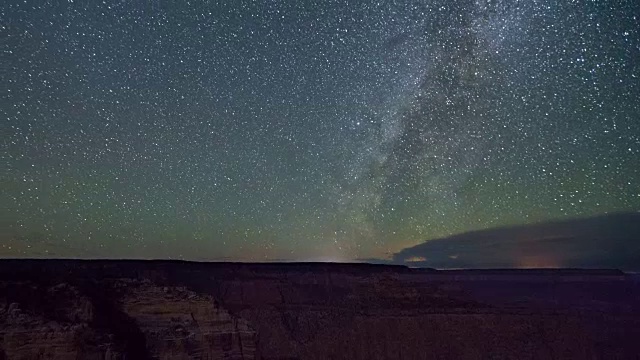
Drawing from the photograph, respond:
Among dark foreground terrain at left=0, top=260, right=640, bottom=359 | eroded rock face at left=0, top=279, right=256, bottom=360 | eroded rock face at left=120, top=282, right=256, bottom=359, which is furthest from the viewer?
eroded rock face at left=120, top=282, right=256, bottom=359

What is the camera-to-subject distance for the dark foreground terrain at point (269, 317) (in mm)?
24547

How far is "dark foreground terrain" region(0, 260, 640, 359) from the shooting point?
24.5 meters

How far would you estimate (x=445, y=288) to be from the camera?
55125 mm

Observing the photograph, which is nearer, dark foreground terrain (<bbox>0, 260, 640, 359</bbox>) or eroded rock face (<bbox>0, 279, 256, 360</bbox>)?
eroded rock face (<bbox>0, 279, 256, 360</bbox>)

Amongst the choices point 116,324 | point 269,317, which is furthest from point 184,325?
point 269,317

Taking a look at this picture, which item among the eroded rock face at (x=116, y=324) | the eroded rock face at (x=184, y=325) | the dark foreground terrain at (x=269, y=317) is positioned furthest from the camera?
the eroded rock face at (x=184, y=325)

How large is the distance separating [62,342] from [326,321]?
67.8 feet

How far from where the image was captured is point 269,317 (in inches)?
1489

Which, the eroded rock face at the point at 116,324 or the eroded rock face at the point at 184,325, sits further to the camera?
the eroded rock face at the point at 184,325

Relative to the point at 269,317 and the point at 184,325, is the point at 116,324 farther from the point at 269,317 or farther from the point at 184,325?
the point at 269,317

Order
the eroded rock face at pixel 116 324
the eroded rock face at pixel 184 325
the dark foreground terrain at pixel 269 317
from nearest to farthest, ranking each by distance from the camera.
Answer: the eroded rock face at pixel 116 324 < the dark foreground terrain at pixel 269 317 < the eroded rock face at pixel 184 325

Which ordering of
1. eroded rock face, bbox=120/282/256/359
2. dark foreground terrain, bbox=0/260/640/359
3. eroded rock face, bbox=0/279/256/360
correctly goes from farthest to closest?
eroded rock face, bbox=120/282/256/359, dark foreground terrain, bbox=0/260/640/359, eroded rock face, bbox=0/279/256/360

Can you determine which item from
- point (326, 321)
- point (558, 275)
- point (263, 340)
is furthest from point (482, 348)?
point (558, 275)

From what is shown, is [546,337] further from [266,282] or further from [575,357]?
[266,282]
